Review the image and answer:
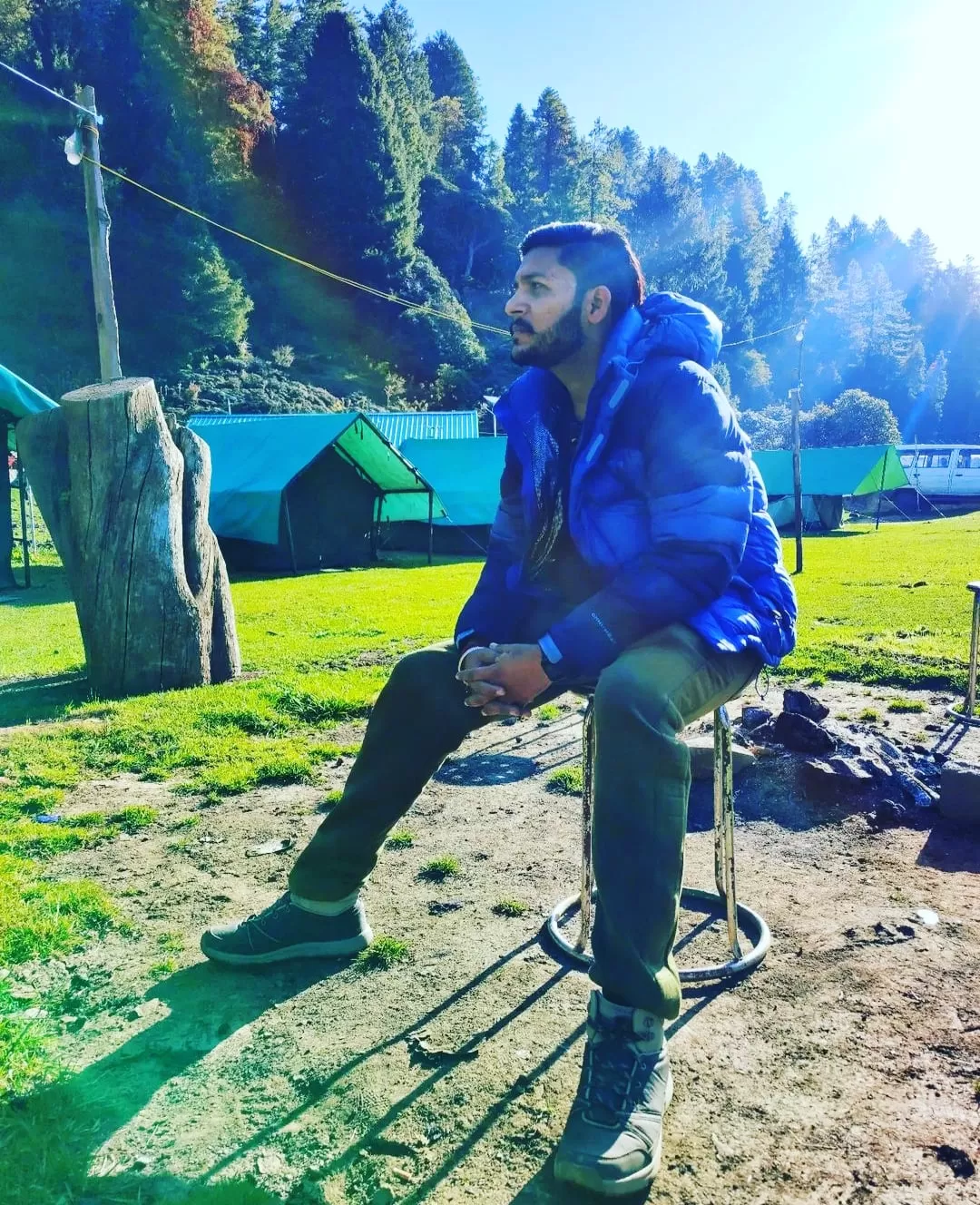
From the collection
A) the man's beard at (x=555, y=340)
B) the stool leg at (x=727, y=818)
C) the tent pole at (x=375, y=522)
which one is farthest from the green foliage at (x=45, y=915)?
the tent pole at (x=375, y=522)

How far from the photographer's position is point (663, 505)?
7.50ft

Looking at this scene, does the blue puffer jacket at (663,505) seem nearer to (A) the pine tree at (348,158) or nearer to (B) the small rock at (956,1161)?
(B) the small rock at (956,1161)

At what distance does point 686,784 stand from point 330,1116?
111 centimetres

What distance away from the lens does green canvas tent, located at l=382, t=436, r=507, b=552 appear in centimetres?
2331

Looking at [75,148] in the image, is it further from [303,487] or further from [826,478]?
[826,478]

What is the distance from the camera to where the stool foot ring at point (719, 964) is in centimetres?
263

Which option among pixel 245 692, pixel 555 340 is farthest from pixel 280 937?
pixel 245 692

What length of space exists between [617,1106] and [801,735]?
2.95m

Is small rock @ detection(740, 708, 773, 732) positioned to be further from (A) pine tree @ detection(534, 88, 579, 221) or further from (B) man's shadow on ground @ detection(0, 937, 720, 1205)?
(A) pine tree @ detection(534, 88, 579, 221)

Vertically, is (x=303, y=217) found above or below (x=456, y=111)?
below

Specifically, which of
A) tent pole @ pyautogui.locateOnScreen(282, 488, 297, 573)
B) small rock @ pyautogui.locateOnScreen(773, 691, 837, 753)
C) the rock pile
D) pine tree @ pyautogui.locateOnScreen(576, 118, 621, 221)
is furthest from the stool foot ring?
pine tree @ pyautogui.locateOnScreen(576, 118, 621, 221)

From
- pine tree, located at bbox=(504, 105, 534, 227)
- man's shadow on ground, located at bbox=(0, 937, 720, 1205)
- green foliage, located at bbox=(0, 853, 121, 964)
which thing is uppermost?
pine tree, located at bbox=(504, 105, 534, 227)

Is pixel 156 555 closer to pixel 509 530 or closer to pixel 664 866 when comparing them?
pixel 509 530

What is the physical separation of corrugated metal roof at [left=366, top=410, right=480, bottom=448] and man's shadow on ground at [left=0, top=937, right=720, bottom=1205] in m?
25.0
